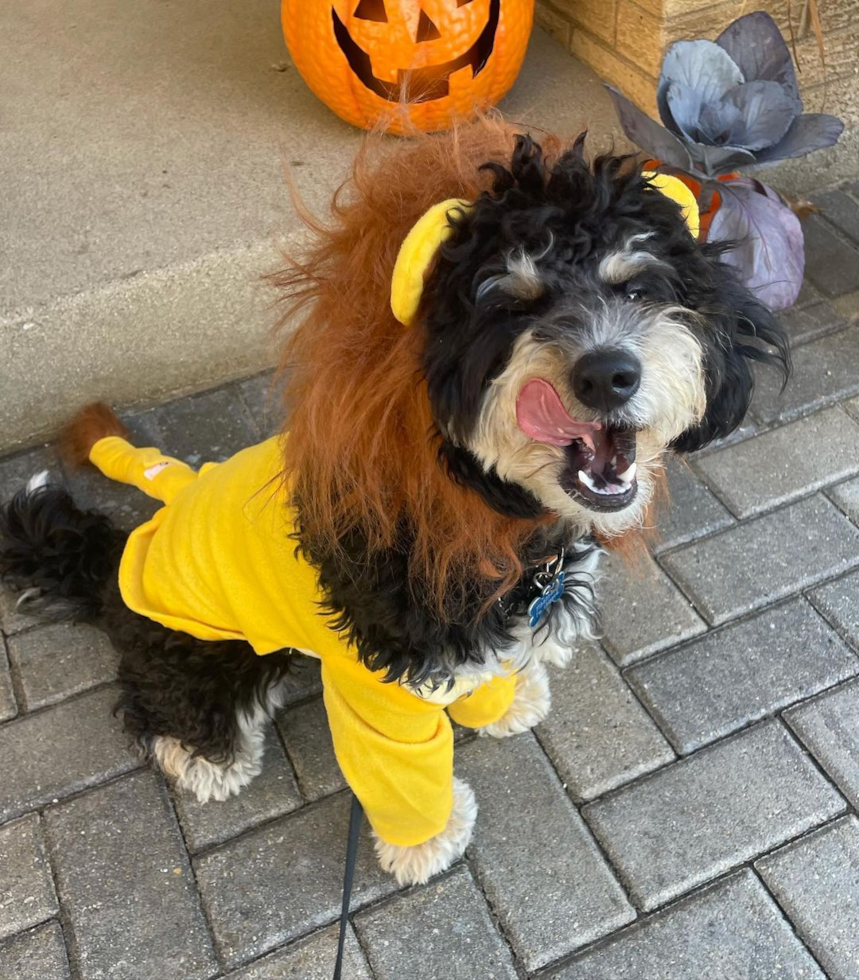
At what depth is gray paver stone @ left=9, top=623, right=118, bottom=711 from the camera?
2.07 metres

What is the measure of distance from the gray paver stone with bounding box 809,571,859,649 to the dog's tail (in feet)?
5.50

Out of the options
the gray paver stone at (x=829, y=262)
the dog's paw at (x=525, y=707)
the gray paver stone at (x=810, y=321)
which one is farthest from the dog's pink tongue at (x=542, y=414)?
the gray paver stone at (x=829, y=262)

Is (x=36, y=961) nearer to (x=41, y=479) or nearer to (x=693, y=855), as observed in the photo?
(x=41, y=479)

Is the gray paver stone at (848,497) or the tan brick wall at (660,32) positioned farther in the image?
the tan brick wall at (660,32)

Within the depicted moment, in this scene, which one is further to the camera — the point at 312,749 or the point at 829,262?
the point at 829,262

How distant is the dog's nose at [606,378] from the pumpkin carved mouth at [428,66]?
172cm

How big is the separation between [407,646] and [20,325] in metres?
1.58

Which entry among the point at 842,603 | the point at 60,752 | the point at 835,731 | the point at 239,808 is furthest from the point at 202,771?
the point at 842,603

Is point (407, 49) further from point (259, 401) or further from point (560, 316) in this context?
point (560, 316)

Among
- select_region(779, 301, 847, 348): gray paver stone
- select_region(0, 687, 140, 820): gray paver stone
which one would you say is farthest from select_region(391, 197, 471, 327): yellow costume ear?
select_region(779, 301, 847, 348): gray paver stone

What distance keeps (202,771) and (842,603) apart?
155 centimetres

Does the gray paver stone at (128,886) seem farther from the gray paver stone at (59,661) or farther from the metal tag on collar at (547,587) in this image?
the metal tag on collar at (547,587)

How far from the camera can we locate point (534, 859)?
5.91 feet

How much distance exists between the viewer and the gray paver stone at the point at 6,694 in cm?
203
